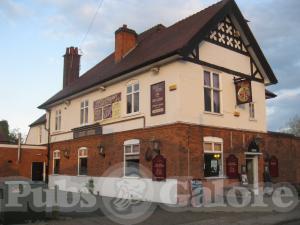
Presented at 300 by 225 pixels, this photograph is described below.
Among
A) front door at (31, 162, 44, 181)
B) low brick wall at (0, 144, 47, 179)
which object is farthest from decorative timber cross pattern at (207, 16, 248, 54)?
front door at (31, 162, 44, 181)

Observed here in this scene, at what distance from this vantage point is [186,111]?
58.2 ft

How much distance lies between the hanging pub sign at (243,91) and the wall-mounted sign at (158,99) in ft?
13.8

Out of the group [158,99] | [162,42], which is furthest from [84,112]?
[158,99]

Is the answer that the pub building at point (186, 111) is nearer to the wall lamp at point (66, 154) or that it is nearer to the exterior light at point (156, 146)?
the exterior light at point (156, 146)

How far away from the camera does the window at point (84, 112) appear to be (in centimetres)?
2525

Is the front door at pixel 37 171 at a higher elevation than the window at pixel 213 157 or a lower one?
lower

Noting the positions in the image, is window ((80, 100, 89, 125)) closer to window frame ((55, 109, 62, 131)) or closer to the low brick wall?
window frame ((55, 109, 62, 131))

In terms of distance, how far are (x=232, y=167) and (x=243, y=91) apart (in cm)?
387

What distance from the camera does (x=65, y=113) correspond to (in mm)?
28172

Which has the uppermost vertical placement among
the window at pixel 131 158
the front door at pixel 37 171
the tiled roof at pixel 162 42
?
the tiled roof at pixel 162 42

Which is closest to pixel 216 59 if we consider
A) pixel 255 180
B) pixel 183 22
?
pixel 183 22

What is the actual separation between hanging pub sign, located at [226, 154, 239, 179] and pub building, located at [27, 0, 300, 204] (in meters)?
0.05

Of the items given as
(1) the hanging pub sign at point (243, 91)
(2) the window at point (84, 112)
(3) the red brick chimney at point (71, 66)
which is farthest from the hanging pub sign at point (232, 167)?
(3) the red brick chimney at point (71, 66)

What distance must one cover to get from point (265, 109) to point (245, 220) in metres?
10.1
